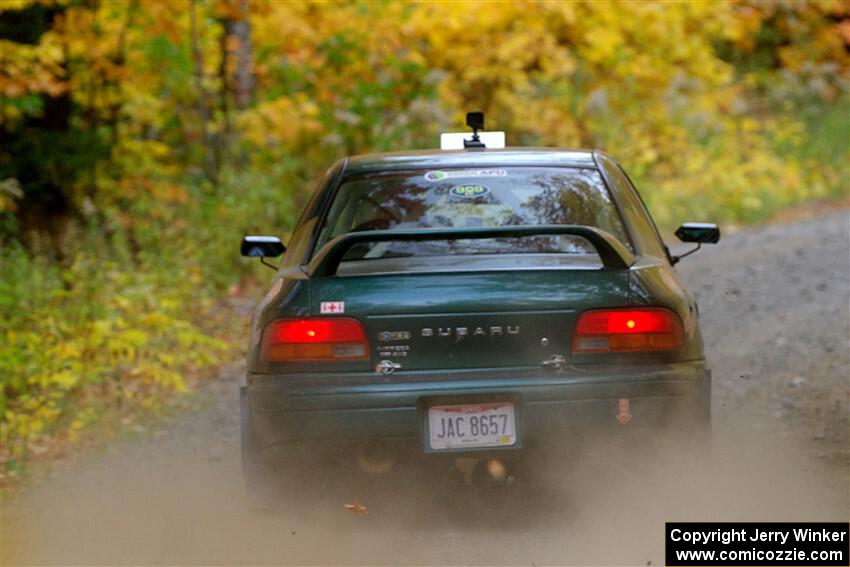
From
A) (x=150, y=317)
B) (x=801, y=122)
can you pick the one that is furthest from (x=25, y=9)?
(x=801, y=122)

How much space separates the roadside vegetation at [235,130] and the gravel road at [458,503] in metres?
1.08

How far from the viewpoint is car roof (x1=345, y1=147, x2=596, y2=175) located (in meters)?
6.06

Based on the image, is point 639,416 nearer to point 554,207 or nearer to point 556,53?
point 554,207

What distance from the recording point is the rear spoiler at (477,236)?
5.16 meters

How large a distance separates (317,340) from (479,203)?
1.16m

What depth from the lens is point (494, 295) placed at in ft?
16.8

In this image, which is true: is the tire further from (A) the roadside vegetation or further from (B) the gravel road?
(A) the roadside vegetation

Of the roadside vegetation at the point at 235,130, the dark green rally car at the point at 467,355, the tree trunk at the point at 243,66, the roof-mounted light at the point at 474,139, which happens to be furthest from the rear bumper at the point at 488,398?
the tree trunk at the point at 243,66

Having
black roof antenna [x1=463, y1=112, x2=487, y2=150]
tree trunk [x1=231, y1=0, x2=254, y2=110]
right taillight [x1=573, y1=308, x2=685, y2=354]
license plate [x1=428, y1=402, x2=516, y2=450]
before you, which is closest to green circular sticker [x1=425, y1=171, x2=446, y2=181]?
black roof antenna [x1=463, y1=112, x2=487, y2=150]

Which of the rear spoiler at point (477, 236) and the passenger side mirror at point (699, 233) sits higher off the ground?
the rear spoiler at point (477, 236)

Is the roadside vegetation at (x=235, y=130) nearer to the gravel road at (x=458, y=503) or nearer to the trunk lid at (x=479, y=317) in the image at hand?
the gravel road at (x=458, y=503)

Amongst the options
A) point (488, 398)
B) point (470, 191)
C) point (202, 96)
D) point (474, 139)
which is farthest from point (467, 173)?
point (202, 96)

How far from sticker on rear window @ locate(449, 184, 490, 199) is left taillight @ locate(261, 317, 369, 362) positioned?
3.51 ft

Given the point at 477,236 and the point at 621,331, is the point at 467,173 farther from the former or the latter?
the point at 621,331
